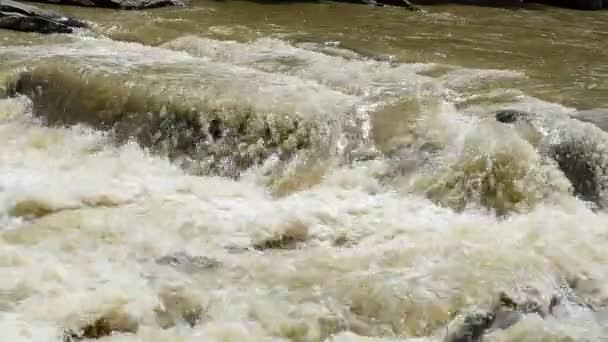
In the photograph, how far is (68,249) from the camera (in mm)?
4648

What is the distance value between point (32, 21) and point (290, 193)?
20.4ft

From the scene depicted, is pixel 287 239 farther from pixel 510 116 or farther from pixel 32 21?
pixel 32 21

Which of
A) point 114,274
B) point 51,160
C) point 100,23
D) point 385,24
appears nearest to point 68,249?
point 114,274

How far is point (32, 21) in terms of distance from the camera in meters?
10.2

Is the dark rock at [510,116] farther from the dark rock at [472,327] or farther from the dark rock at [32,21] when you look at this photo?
the dark rock at [32,21]

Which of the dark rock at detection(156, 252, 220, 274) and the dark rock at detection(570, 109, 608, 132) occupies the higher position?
the dark rock at detection(570, 109, 608, 132)

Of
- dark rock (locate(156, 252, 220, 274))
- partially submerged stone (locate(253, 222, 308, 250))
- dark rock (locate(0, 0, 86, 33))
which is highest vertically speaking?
dark rock (locate(0, 0, 86, 33))

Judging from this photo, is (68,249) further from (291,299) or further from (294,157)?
(294,157)

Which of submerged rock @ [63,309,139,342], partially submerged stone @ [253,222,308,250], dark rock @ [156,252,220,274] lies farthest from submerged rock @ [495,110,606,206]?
submerged rock @ [63,309,139,342]

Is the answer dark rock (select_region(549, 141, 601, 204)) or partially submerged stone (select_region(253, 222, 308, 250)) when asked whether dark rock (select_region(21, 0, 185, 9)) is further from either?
dark rock (select_region(549, 141, 601, 204))

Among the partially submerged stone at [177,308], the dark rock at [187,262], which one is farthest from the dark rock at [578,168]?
the partially submerged stone at [177,308]

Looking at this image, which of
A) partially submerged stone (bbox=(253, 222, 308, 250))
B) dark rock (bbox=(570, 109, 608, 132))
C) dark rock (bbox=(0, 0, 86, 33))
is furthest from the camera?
dark rock (bbox=(0, 0, 86, 33))

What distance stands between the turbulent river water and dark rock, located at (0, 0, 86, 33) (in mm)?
654

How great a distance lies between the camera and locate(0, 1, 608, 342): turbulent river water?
13.5ft
